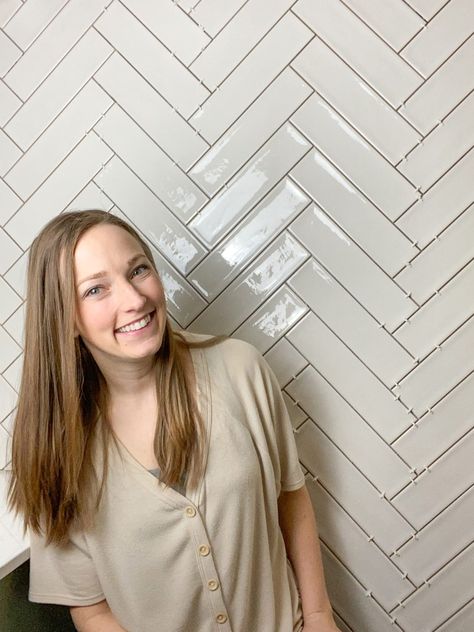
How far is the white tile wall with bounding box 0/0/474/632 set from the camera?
1.31 m

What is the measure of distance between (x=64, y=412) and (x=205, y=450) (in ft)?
0.83

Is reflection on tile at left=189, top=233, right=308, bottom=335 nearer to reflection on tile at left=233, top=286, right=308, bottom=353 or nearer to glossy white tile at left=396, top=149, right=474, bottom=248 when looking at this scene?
reflection on tile at left=233, top=286, right=308, bottom=353

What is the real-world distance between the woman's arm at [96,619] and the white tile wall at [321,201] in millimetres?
182

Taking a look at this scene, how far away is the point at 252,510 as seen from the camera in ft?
3.81

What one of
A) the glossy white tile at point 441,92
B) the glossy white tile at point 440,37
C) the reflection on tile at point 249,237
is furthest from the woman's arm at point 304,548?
the glossy white tile at point 440,37

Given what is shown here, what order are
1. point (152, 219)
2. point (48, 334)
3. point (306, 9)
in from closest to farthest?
point (48, 334), point (306, 9), point (152, 219)

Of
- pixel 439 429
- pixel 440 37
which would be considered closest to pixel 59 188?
pixel 440 37

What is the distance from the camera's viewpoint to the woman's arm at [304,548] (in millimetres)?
1280

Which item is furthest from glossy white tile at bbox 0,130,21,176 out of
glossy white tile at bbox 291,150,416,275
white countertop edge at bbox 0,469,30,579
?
white countertop edge at bbox 0,469,30,579

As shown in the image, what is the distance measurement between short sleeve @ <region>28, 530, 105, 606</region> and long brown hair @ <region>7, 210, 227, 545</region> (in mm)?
32

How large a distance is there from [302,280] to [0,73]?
0.83 meters

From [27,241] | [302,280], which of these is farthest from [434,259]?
[27,241]

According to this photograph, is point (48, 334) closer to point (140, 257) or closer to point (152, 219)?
point (140, 257)

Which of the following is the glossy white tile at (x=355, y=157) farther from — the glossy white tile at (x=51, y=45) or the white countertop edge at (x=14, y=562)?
the white countertop edge at (x=14, y=562)
